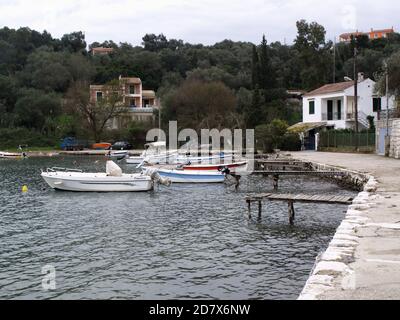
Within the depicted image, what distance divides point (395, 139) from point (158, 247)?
94.1ft

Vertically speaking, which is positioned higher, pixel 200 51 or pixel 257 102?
pixel 200 51

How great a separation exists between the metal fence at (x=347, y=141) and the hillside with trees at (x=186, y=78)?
7.18m

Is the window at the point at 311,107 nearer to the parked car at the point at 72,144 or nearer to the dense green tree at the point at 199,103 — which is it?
the dense green tree at the point at 199,103

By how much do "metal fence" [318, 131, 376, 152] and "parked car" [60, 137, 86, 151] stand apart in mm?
37752

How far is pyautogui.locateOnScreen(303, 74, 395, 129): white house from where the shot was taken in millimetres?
60281

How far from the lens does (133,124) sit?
268 feet

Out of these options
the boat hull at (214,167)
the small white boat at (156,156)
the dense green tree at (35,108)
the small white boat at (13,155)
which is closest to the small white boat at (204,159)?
the small white boat at (156,156)

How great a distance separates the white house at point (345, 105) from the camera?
198ft

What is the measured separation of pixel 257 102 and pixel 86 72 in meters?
47.9

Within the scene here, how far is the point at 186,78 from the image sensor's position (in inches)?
3792

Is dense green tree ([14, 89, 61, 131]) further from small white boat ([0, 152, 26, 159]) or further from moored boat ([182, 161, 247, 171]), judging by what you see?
moored boat ([182, 161, 247, 171])
